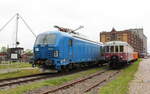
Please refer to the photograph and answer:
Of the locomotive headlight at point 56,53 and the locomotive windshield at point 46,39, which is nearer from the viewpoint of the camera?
the locomotive headlight at point 56,53

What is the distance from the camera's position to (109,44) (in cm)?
2869

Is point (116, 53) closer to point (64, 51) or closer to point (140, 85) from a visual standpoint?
point (64, 51)

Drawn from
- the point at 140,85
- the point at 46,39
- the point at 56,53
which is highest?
the point at 46,39

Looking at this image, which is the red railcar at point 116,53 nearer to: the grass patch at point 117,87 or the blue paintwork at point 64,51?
the blue paintwork at point 64,51

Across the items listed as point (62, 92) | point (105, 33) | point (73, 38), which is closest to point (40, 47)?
point (73, 38)

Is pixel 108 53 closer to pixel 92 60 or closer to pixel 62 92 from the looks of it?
pixel 92 60

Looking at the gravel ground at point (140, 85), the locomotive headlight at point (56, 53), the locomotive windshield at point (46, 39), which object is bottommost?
the gravel ground at point (140, 85)

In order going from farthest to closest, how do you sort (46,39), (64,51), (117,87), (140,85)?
(46,39), (64,51), (140,85), (117,87)

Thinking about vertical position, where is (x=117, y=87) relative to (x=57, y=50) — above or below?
below

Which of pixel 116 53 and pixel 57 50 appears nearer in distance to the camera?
pixel 57 50

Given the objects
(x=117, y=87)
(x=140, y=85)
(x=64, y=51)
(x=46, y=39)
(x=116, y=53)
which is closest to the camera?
(x=117, y=87)

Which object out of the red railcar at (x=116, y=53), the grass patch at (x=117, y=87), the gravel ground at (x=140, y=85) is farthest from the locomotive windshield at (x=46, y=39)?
the red railcar at (x=116, y=53)

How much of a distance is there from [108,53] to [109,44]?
3.54 feet

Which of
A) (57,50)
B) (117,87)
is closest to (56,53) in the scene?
(57,50)
